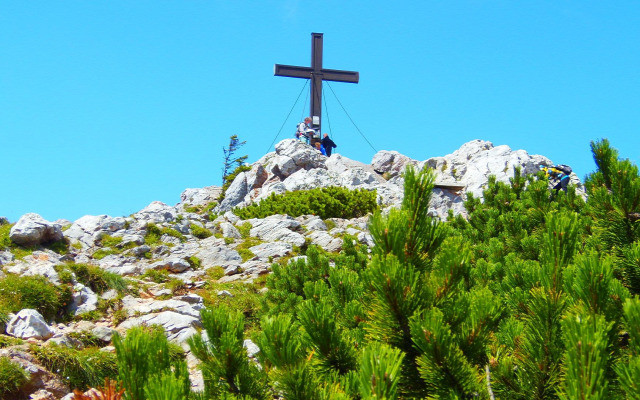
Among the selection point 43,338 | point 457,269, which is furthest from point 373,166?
point 457,269

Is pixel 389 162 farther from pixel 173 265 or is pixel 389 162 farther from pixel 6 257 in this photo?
pixel 6 257

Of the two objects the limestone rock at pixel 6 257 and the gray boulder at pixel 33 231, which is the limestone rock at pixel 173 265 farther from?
the limestone rock at pixel 6 257

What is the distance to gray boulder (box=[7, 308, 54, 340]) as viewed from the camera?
8.34 metres

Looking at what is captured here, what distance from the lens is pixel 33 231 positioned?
13961 millimetres

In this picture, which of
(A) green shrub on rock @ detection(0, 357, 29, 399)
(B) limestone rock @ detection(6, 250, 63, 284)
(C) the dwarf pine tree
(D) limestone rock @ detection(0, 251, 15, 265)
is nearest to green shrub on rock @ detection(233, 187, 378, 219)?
(B) limestone rock @ detection(6, 250, 63, 284)

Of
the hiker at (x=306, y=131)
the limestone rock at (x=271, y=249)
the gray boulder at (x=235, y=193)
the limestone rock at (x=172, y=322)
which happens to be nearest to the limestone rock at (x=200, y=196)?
the gray boulder at (x=235, y=193)

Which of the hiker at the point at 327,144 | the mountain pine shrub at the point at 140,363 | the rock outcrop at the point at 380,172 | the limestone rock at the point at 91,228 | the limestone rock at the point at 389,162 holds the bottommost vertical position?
the mountain pine shrub at the point at 140,363

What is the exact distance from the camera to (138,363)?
3012mm

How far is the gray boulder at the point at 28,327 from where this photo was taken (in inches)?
328

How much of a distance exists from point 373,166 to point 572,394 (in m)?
26.7

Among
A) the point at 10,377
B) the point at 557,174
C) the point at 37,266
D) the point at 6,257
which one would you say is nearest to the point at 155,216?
the point at 6,257

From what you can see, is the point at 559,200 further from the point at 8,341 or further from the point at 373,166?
the point at 373,166

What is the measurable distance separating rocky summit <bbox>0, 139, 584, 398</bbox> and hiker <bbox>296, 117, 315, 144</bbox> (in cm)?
128

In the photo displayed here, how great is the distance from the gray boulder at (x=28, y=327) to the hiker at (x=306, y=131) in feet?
73.4
